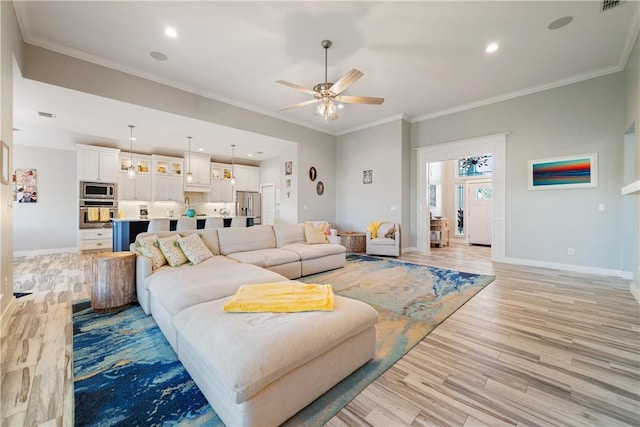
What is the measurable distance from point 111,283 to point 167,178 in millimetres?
5735

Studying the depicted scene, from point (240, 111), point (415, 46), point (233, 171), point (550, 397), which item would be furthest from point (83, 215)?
point (550, 397)

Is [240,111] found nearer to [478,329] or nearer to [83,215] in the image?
[83,215]

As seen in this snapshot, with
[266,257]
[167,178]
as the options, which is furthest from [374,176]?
[167,178]

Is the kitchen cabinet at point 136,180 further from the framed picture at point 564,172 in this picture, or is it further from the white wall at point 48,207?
the framed picture at point 564,172

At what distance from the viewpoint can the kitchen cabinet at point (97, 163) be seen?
6.59 meters

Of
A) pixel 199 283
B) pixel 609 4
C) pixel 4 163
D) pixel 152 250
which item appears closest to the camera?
pixel 199 283

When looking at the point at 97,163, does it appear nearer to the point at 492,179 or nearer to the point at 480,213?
the point at 492,179

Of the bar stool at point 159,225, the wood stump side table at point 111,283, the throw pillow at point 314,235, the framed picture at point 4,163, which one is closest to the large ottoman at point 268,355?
the wood stump side table at point 111,283

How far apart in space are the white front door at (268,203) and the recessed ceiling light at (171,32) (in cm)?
593

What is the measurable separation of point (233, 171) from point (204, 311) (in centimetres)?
788

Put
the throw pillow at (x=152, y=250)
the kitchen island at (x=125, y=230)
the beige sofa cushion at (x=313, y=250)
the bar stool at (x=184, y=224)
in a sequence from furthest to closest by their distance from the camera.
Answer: the kitchen island at (x=125, y=230)
the bar stool at (x=184, y=224)
the beige sofa cushion at (x=313, y=250)
the throw pillow at (x=152, y=250)

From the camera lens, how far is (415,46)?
11.8 feet

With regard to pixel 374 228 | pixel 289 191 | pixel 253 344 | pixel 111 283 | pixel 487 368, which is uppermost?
pixel 289 191

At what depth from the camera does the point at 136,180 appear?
7426 millimetres
